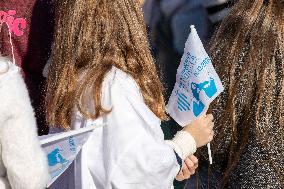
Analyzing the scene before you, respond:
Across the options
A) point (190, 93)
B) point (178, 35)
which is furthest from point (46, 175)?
point (178, 35)

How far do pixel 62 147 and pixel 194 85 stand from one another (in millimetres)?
570

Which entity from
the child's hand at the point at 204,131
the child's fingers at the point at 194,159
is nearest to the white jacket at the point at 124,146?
the child's hand at the point at 204,131

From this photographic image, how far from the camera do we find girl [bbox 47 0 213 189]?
2441 mm

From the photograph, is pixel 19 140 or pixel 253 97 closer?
pixel 19 140

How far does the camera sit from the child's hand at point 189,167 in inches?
112

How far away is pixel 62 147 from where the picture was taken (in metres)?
2.50

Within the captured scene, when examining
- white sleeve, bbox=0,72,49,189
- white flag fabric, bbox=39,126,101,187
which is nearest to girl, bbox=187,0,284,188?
white flag fabric, bbox=39,126,101,187

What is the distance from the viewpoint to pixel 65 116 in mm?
2559

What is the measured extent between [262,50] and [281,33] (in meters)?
0.09

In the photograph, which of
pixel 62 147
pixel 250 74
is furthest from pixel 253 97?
pixel 62 147

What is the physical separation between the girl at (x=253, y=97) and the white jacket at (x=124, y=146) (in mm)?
247

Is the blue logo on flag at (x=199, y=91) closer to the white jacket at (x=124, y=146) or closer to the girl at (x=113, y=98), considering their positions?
the girl at (x=113, y=98)

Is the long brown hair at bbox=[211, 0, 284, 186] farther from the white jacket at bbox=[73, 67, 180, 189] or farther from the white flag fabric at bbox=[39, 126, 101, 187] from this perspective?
the white flag fabric at bbox=[39, 126, 101, 187]

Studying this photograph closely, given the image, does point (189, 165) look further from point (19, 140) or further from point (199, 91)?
point (19, 140)
